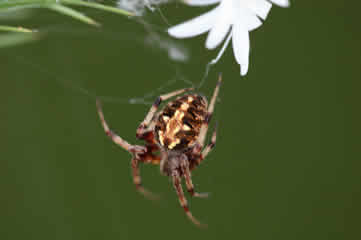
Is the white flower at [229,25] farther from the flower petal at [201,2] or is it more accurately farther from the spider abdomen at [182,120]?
the spider abdomen at [182,120]

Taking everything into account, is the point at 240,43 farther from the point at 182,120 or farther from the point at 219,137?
the point at 219,137

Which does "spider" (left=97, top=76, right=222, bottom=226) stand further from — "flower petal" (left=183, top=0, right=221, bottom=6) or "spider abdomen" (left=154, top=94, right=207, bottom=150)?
"flower petal" (left=183, top=0, right=221, bottom=6)

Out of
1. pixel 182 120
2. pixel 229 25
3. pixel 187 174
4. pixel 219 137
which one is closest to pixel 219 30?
pixel 229 25

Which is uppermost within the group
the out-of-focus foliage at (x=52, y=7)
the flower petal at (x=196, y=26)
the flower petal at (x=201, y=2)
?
the out-of-focus foliage at (x=52, y=7)

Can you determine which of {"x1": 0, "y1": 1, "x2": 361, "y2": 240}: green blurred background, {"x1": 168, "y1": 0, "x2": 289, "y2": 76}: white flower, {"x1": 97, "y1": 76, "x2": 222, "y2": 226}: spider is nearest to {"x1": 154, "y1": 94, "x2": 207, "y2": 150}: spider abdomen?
{"x1": 97, "y1": 76, "x2": 222, "y2": 226}: spider

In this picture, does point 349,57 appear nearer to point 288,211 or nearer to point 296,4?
point 296,4

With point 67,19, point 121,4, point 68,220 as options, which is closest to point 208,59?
point 67,19

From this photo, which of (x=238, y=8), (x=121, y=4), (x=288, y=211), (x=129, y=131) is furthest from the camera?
Answer: (x=288, y=211)

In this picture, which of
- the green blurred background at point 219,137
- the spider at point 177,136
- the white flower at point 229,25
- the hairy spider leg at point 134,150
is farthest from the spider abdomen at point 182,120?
the green blurred background at point 219,137
